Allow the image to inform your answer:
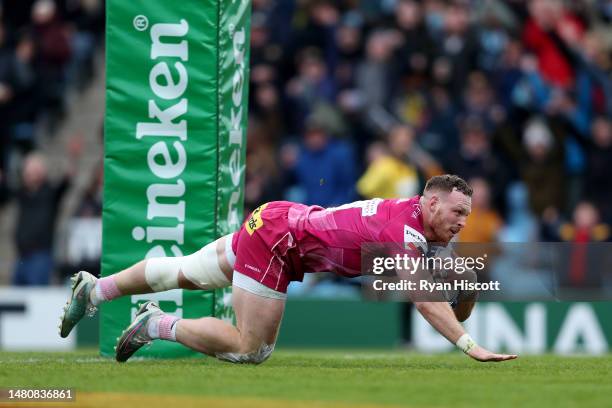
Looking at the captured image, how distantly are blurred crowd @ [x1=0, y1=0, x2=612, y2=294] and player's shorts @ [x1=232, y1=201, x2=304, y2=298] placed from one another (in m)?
6.85

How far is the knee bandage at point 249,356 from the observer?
9750mm

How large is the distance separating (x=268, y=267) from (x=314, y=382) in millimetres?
1411

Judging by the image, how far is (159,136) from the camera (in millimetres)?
10641

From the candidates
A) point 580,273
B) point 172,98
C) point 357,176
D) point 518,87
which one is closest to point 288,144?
point 357,176

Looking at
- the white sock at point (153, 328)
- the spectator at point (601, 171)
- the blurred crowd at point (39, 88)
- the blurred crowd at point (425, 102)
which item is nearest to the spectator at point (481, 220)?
the blurred crowd at point (425, 102)

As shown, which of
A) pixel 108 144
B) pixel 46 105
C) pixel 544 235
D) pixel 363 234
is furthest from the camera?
pixel 46 105

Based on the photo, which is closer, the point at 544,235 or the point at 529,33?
the point at 544,235

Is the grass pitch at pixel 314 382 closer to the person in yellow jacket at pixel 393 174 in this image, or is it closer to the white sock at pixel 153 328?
the white sock at pixel 153 328

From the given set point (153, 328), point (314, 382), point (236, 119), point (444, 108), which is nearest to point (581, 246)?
point (444, 108)

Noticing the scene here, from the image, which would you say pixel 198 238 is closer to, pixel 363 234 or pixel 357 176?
pixel 363 234

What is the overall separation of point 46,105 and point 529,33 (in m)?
7.54

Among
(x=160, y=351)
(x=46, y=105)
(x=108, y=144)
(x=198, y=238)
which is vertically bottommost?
(x=160, y=351)

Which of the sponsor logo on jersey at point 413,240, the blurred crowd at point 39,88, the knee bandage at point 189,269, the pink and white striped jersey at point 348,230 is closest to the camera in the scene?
the sponsor logo on jersey at point 413,240

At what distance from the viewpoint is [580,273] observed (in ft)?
50.2
